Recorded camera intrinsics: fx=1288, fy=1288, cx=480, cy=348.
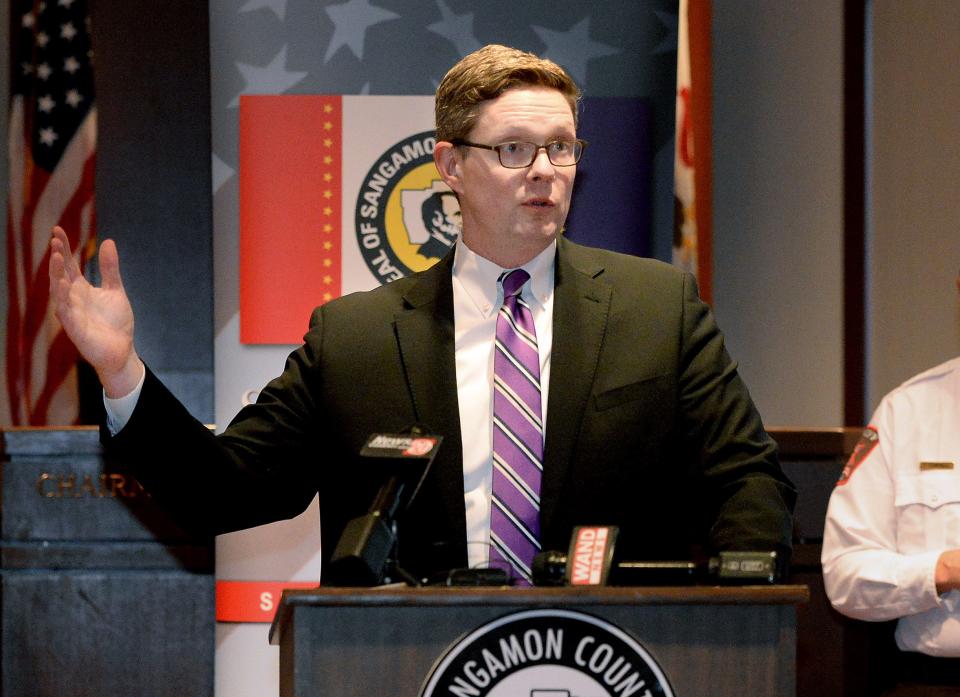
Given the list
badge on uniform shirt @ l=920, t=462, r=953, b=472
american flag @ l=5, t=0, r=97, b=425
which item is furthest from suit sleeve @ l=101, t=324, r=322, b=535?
american flag @ l=5, t=0, r=97, b=425

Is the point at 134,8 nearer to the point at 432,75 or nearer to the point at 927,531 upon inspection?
the point at 432,75

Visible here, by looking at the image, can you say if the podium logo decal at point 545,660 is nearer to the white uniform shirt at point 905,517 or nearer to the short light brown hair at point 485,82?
the short light brown hair at point 485,82

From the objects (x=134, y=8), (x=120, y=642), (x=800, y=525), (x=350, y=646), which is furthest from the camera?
(x=134, y=8)

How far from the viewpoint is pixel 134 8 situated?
4.37 m

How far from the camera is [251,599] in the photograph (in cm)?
331

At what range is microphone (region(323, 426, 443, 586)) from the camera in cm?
148

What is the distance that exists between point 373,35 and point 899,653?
1960 millimetres

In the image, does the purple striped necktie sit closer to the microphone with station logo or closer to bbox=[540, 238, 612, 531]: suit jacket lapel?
bbox=[540, 238, 612, 531]: suit jacket lapel

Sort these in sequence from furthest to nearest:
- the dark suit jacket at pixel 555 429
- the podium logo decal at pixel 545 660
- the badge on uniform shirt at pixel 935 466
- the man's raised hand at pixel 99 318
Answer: the badge on uniform shirt at pixel 935 466 < the dark suit jacket at pixel 555 429 < the man's raised hand at pixel 99 318 < the podium logo decal at pixel 545 660

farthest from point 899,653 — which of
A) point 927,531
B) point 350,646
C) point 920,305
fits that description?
point 350,646

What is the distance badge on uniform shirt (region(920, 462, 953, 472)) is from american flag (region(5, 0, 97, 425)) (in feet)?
13.9

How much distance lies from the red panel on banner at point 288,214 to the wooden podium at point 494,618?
6.38 ft

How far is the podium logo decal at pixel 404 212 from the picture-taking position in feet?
10.8

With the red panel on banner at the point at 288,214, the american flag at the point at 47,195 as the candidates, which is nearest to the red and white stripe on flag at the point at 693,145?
the red panel on banner at the point at 288,214
